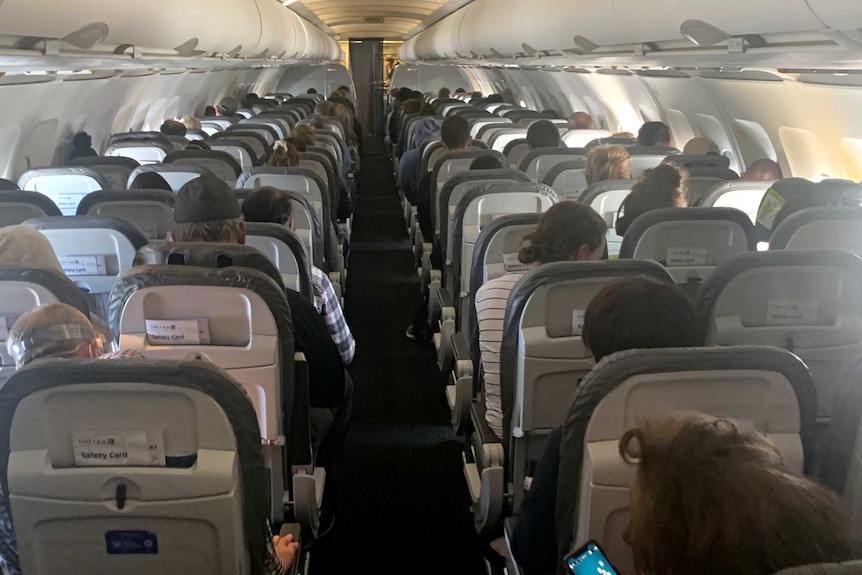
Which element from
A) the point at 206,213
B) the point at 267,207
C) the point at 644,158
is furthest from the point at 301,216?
the point at 644,158

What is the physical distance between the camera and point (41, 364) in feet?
6.36

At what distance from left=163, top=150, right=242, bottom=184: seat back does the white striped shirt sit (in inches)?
171

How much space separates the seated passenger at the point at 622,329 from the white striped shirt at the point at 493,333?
1190 millimetres

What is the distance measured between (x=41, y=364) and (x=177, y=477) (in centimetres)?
42

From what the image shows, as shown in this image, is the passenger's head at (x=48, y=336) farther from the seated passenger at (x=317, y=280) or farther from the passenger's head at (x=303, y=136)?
the passenger's head at (x=303, y=136)

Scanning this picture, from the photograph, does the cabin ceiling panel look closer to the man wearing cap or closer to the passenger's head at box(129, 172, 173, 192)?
the passenger's head at box(129, 172, 173, 192)

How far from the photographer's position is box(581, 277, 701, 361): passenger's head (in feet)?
7.47

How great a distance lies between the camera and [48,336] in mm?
2350

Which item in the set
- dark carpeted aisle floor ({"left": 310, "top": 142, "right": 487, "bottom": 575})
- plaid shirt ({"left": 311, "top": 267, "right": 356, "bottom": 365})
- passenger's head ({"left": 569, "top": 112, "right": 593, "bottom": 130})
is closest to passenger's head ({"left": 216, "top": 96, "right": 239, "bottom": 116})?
passenger's head ({"left": 569, "top": 112, "right": 593, "bottom": 130})

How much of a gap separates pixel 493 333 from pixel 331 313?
1.09 meters

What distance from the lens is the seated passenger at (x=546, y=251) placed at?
3.39 m

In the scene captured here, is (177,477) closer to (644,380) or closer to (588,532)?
(588,532)

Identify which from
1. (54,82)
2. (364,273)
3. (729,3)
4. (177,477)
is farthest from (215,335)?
(54,82)

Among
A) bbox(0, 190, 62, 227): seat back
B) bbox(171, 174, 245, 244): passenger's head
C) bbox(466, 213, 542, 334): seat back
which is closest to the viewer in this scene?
bbox(171, 174, 245, 244): passenger's head
